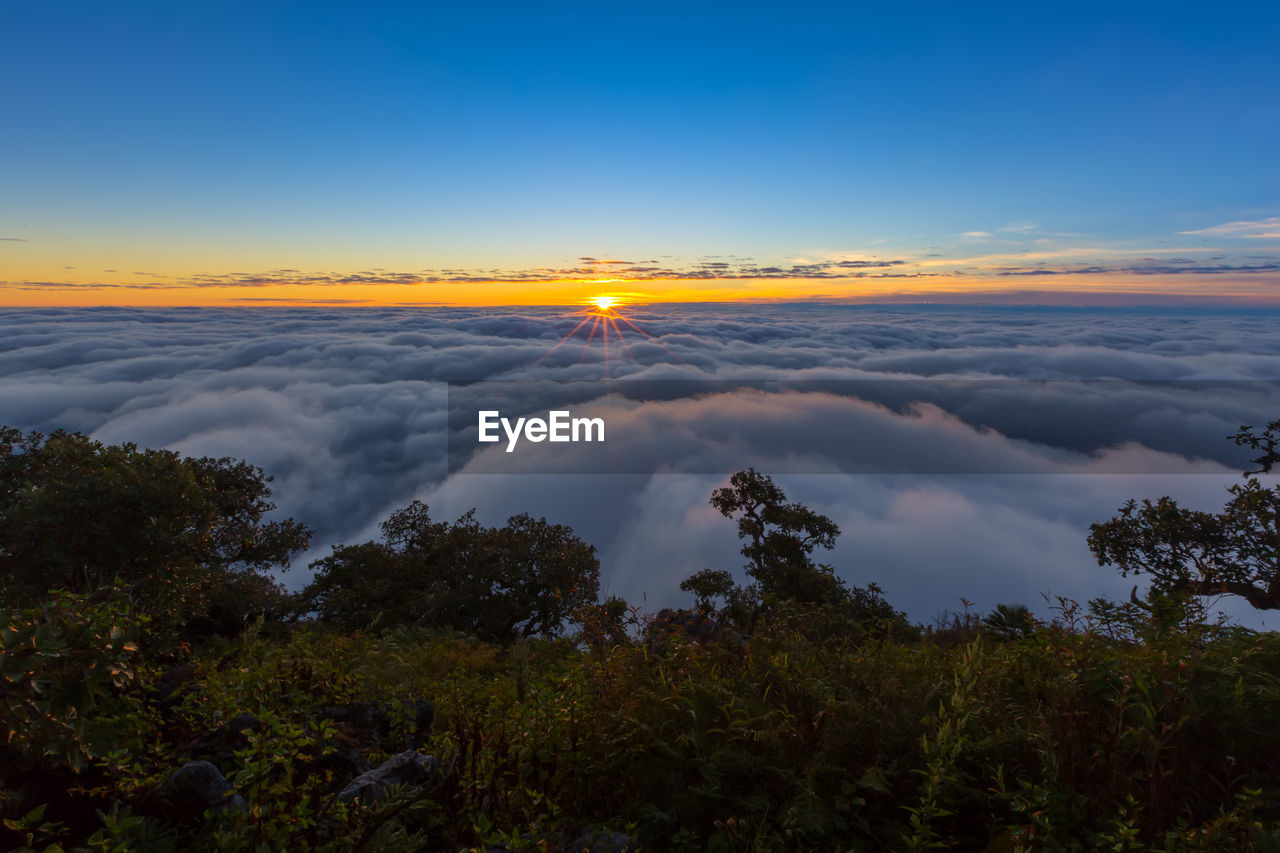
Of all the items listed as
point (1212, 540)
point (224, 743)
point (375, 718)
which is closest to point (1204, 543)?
point (1212, 540)

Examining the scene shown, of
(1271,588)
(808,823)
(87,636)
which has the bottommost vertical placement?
(1271,588)

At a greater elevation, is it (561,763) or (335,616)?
(561,763)

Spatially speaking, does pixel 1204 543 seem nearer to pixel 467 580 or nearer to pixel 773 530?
pixel 773 530

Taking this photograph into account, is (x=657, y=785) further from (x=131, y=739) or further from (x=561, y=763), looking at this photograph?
(x=131, y=739)

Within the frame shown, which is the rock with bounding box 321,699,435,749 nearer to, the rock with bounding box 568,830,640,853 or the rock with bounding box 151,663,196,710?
the rock with bounding box 151,663,196,710

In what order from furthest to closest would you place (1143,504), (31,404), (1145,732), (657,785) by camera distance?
(31,404)
(1143,504)
(657,785)
(1145,732)

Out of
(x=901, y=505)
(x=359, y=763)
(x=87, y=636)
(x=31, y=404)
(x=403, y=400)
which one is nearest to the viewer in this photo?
(x=87, y=636)

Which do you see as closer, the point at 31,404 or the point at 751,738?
the point at 751,738

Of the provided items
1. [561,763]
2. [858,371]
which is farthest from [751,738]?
[858,371]
